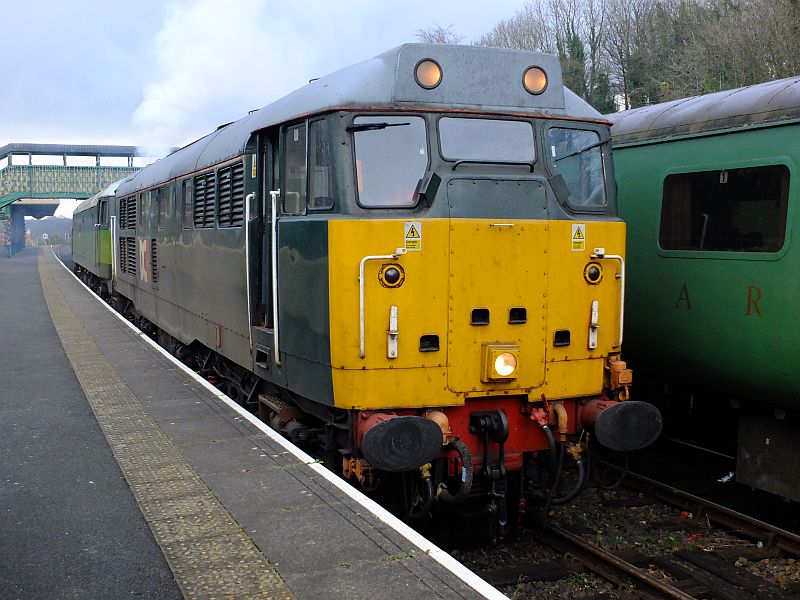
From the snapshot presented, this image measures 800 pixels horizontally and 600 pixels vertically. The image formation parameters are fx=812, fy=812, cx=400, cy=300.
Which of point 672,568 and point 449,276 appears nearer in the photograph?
point 449,276

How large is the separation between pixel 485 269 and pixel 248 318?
2407 millimetres

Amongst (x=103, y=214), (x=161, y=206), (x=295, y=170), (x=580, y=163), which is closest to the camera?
(x=295, y=170)

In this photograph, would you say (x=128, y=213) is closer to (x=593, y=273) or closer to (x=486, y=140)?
(x=486, y=140)

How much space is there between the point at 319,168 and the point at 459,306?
55.8 inches

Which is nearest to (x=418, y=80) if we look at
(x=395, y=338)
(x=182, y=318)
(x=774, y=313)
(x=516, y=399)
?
(x=395, y=338)

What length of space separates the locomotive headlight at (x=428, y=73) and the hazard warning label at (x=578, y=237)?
1458mm

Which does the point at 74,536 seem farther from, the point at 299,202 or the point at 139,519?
the point at 299,202

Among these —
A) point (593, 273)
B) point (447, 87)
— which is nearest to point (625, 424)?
point (593, 273)

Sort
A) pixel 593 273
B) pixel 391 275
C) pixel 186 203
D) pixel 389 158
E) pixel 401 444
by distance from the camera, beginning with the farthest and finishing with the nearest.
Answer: pixel 186 203, pixel 593 273, pixel 389 158, pixel 391 275, pixel 401 444

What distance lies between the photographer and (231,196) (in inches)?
302

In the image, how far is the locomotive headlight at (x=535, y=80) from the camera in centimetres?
612

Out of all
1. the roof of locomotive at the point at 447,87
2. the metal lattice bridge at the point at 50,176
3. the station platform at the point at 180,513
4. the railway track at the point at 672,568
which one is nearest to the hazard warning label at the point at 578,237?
the roof of locomotive at the point at 447,87

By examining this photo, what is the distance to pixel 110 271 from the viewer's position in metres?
18.5

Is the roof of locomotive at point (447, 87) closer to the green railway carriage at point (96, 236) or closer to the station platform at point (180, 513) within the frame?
the station platform at point (180, 513)
